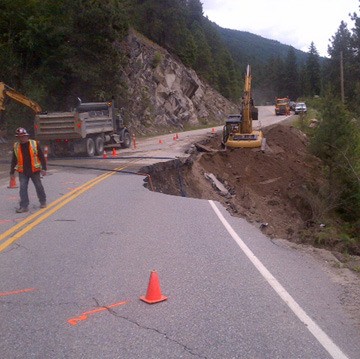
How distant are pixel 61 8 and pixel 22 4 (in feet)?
11.5

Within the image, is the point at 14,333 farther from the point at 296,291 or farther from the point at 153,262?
the point at 296,291

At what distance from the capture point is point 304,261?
8883mm

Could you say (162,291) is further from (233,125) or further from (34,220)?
(233,125)

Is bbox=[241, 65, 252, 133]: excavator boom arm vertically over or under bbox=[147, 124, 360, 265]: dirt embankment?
over

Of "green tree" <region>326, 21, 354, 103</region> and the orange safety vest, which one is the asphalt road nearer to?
the orange safety vest

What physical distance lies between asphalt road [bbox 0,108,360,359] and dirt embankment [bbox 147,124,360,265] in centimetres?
346

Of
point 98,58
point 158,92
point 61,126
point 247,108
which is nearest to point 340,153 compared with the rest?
point 247,108

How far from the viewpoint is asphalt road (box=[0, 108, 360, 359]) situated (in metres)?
5.10

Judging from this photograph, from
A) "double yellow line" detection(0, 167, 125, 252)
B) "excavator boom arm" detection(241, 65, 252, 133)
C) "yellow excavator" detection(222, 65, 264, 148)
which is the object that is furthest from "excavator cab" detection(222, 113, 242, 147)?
"double yellow line" detection(0, 167, 125, 252)

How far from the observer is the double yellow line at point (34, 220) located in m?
9.38

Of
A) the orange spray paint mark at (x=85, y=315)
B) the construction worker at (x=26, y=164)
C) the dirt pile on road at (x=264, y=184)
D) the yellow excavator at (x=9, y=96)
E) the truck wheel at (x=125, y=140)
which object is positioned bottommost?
the dirt pile on road at (x=264, y=184)

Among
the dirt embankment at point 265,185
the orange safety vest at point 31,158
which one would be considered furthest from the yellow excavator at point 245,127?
the orange safety vest at point 31,158

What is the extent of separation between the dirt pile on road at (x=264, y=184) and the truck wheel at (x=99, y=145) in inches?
192

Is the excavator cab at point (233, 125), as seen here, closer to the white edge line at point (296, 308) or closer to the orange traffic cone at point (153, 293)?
the white edge line at point (296, 308)
